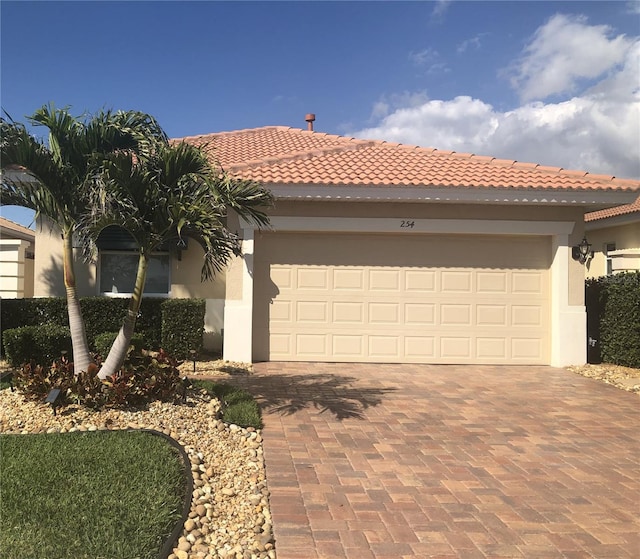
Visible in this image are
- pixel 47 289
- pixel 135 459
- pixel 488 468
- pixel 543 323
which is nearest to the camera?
pixel 135 459

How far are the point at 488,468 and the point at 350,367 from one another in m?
4.83

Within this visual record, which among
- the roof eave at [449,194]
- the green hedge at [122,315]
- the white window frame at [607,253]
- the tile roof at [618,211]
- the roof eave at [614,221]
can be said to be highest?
the tile roof at [618,211]

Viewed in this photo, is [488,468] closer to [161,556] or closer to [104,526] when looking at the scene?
[161,556]

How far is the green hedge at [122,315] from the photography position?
30.5 feet

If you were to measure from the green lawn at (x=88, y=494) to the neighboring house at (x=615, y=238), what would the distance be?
41.0 feet

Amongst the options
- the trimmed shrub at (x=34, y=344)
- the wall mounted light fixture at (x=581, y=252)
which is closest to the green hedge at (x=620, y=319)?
the wall mounted light fixture at (x=581, y=252)

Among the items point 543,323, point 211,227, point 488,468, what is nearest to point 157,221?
point 211,227

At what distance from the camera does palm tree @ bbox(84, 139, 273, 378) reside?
5.35m

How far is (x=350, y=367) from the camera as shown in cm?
944

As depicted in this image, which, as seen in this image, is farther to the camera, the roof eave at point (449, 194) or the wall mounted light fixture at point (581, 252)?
the wall mounted light fixture at point (581, 252)

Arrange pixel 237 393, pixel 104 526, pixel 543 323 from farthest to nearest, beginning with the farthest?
pixel 543 323
pixel 237 393
pixel 104 526

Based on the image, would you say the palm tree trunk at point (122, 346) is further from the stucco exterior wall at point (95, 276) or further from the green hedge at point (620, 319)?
the green hedge at point (620, 319)

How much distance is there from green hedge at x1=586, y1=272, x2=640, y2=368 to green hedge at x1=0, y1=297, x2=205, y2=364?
792cm

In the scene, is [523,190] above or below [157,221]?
above
